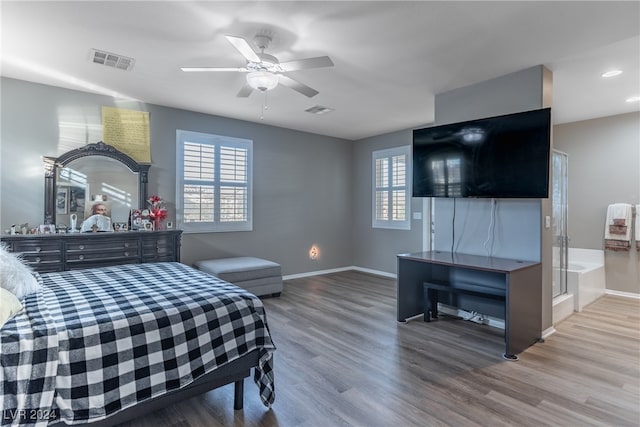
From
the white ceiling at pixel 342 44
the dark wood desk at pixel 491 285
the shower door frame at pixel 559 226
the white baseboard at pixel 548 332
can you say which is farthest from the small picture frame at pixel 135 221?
the shower door frame at pixel 559 226

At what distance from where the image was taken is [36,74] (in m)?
3.50

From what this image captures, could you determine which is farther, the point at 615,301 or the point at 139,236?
the point at 615,301

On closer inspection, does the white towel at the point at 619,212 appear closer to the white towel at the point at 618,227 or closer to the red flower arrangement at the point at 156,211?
the white towel at the point at 618,227

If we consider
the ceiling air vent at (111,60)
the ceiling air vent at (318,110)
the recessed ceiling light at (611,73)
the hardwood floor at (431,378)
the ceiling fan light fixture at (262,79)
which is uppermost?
the ceiling air vent at (318,110)

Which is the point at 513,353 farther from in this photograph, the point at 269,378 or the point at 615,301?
the point at 615,301

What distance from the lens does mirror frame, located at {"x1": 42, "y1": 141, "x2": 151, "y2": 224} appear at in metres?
3.79

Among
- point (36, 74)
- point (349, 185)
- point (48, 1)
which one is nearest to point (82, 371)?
point (48, 1)

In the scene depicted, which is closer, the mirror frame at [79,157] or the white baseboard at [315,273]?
the mirror frame at [79,157]

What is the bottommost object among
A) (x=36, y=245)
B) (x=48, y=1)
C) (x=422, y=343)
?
(x=422, y=343)

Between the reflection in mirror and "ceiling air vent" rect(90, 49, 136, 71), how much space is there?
1342mm

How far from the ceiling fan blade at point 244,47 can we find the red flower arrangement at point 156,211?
106 inches

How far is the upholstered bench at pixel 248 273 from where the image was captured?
4.38 meters

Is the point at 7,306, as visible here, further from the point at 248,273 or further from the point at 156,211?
the point at 248,273

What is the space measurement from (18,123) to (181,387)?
3761 millimetres
